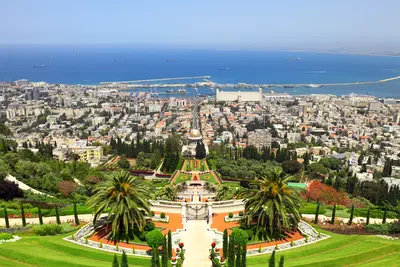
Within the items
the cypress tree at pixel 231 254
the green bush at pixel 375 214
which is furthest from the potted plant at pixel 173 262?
the green bush at pixel 375 214

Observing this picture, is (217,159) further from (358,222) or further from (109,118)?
(109,118)

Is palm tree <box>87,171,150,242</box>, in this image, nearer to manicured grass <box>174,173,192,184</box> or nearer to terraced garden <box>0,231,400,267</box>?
terraced garden <box>0,231,400,267</box>

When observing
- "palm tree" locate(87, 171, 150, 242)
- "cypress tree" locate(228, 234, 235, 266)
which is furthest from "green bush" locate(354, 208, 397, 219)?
"palm tree" locate(87, 171, 150, 242)

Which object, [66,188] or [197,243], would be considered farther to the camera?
[66,188]

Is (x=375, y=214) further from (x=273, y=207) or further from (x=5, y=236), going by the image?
(x=5, y=236)

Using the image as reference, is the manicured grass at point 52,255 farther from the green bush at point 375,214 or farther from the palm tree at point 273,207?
the green bush at point 375,214

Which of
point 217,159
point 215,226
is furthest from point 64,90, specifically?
point 215,226

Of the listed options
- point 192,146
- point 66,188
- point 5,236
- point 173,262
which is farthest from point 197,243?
point 192,146
